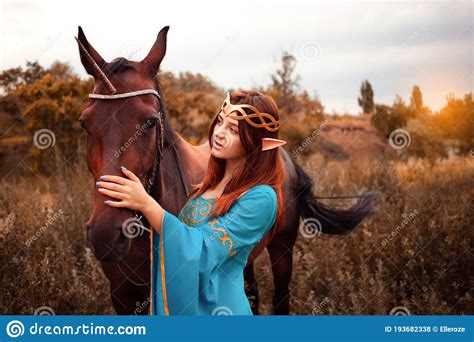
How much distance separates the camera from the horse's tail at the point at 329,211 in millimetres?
5012

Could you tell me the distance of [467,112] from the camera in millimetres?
7172

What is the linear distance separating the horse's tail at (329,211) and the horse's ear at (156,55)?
264cm

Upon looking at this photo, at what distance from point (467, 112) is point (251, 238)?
6025 millimetres

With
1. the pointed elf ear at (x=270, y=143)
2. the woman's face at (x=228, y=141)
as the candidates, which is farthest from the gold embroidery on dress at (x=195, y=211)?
the pointed elf ear at (x=270, y=143)

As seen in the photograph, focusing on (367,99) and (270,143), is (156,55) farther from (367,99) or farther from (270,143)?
(367,99)

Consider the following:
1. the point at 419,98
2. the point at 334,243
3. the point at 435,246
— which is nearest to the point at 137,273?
the point at 334,243

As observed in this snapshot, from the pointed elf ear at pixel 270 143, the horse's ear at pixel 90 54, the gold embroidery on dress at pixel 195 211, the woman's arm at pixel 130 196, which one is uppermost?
the horse's ear at pixel 90 54

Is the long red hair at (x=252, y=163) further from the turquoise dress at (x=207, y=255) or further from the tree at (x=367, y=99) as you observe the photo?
the tree at (x=367, y=99)

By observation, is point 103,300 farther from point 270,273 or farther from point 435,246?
point 435,246

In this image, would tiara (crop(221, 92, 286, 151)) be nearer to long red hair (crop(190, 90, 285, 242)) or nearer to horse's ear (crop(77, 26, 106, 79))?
long red hair (crop(190, 90, 285, 242))

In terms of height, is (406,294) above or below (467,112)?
below

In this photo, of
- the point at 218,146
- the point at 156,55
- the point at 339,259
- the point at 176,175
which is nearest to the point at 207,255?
the point at 218,146

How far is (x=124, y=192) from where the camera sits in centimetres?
204

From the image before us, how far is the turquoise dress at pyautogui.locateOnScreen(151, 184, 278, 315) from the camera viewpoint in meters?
2.09
